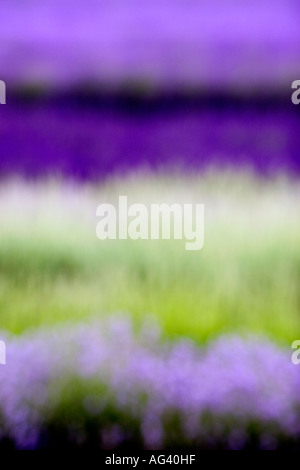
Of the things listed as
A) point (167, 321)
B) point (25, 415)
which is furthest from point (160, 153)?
point (25, 415)

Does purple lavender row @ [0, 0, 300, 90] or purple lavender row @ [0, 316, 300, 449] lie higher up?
purple lavender row @ [0, 0, 300, 90]

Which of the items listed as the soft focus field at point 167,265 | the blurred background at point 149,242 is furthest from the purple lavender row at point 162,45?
the soft focus field at point 167,265

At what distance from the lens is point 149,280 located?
170cm

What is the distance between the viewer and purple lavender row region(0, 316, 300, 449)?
5.41 feet

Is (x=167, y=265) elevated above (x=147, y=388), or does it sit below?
above

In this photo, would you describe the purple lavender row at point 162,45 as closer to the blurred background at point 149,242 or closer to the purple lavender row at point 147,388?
the blurred background at point 149,242

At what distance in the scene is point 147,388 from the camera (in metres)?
1.66

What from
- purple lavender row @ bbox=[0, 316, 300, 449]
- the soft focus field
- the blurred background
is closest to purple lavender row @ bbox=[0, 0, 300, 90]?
the blurred background

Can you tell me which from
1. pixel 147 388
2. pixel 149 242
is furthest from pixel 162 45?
pixel 147 388

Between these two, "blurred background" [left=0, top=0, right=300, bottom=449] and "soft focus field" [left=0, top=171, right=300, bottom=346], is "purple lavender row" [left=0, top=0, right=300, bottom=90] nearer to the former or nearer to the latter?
"blurred background" [left=0, top=0, right=300, bottom=449]

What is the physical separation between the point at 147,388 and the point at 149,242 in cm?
44

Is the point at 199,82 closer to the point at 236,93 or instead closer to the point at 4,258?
the point at 236,93

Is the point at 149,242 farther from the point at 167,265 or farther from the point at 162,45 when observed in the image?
the point at 162,45

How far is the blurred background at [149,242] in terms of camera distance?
1662mm
